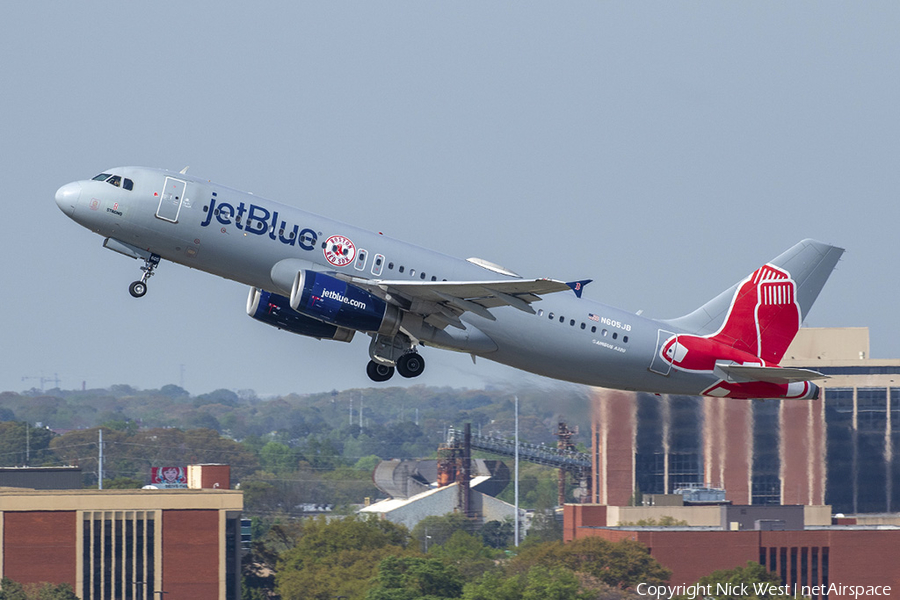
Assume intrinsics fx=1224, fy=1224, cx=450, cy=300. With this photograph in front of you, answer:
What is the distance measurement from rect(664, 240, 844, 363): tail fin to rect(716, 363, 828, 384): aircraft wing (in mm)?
1398

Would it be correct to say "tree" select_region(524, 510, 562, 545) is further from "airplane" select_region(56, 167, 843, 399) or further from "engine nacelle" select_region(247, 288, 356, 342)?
"engine nacelle" select_region(247, 288, 356, 342)

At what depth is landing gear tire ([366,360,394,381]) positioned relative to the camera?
44.5 meters

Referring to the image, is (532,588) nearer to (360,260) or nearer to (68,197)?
(360,260)

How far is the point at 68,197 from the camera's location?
40.3 m

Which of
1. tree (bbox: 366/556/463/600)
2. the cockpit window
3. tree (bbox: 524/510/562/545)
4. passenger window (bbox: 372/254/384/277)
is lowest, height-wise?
tree (bbox: 524/510/562/545)

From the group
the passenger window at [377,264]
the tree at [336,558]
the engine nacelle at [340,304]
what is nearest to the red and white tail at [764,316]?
the engine nacelle at [340,304]

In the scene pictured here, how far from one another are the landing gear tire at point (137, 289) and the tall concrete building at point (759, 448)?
108ft

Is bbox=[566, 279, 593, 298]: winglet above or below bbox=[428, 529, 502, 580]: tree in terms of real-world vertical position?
above

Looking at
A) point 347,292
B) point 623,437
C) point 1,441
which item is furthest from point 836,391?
point 1,441

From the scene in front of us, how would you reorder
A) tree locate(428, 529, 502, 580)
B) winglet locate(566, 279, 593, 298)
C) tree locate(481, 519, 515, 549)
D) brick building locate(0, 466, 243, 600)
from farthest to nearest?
1. tree locate(481, 519, 515, 549)
2. tree locate(428, 529, 502, 580)
3. brick building locate(0, 466, 243, 600)
4. winglet locate(566, 279, 593, 298)

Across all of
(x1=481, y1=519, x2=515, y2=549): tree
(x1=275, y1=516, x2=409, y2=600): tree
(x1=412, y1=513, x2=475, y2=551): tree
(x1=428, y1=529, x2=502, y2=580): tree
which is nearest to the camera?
(x1=275, y1=516, x2=409, y2=600): tree

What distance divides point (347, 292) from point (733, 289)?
52.0 ft

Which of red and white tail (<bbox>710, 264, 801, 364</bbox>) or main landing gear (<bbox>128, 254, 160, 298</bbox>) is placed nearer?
main landing gear (<bbox>128, 254, 160, 298</bbox>)

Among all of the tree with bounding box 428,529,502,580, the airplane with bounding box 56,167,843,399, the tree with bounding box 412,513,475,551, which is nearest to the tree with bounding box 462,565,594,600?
the tree with bounding box 428,529,502,580
